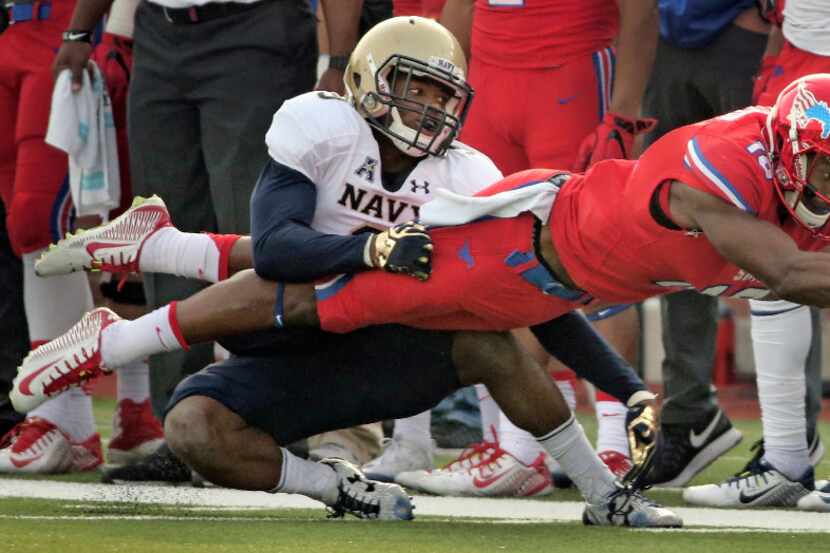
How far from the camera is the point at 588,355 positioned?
4914mm

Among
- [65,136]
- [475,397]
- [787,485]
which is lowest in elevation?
[475,397]

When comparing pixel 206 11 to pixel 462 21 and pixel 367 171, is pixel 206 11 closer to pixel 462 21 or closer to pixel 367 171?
pixel 462 21

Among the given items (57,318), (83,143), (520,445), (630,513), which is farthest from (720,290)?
(57,318)

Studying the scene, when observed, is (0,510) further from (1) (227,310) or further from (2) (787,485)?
(2) (787,485)

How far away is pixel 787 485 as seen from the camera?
5.43m

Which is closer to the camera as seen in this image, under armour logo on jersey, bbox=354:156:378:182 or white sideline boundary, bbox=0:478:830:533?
white sideline boundary, bbox=0:478:830:533

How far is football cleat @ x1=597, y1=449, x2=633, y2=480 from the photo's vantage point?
5.64 m

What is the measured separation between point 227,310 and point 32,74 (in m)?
1.77

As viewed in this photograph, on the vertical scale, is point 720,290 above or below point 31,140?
above

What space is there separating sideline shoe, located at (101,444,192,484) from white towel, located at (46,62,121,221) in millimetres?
855

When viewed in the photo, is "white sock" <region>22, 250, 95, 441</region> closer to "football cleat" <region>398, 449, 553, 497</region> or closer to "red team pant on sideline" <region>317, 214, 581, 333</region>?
"football cleat" <region>398, 449, 553, 497</region>

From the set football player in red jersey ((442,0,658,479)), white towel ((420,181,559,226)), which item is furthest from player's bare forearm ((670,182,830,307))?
football player in red jersey ((442,0,658,479))

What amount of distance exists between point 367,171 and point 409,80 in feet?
0.90

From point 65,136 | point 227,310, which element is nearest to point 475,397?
point 65,136
